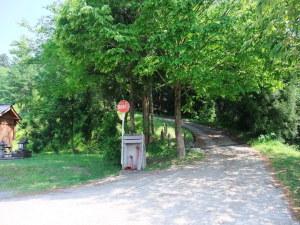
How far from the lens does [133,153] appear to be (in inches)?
553

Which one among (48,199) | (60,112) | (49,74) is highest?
(49,74)

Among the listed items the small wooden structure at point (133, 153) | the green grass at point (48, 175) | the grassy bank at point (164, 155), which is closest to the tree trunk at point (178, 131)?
the grassy bank at point (164, 155)

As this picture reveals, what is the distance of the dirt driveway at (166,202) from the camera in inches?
274

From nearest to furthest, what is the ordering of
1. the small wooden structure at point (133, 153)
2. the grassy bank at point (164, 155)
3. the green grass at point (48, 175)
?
the green grass at point (48, 175), the small wooden structure at point (133, 153), the grassy bank at point (164, 155)

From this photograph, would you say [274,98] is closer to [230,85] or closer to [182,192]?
[230,85]

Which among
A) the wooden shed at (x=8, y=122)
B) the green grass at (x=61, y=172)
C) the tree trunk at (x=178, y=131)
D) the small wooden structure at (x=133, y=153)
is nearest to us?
the green grass at (x=61, y=172)

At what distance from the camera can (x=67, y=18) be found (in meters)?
13.2

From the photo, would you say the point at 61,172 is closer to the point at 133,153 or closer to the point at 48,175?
the point at 48,175

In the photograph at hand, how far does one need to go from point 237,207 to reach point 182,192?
1941mm

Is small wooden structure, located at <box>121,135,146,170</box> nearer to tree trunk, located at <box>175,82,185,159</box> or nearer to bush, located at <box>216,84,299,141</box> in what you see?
tree trunk, located at <box>175,82,185,159</box>

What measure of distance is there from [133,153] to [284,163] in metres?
5.82

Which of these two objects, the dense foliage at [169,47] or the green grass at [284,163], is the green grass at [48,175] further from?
the green grass at [284,163]

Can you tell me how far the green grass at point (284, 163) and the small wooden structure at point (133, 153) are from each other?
16.4 ft

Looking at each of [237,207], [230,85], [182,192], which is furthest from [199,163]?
[237,207]
